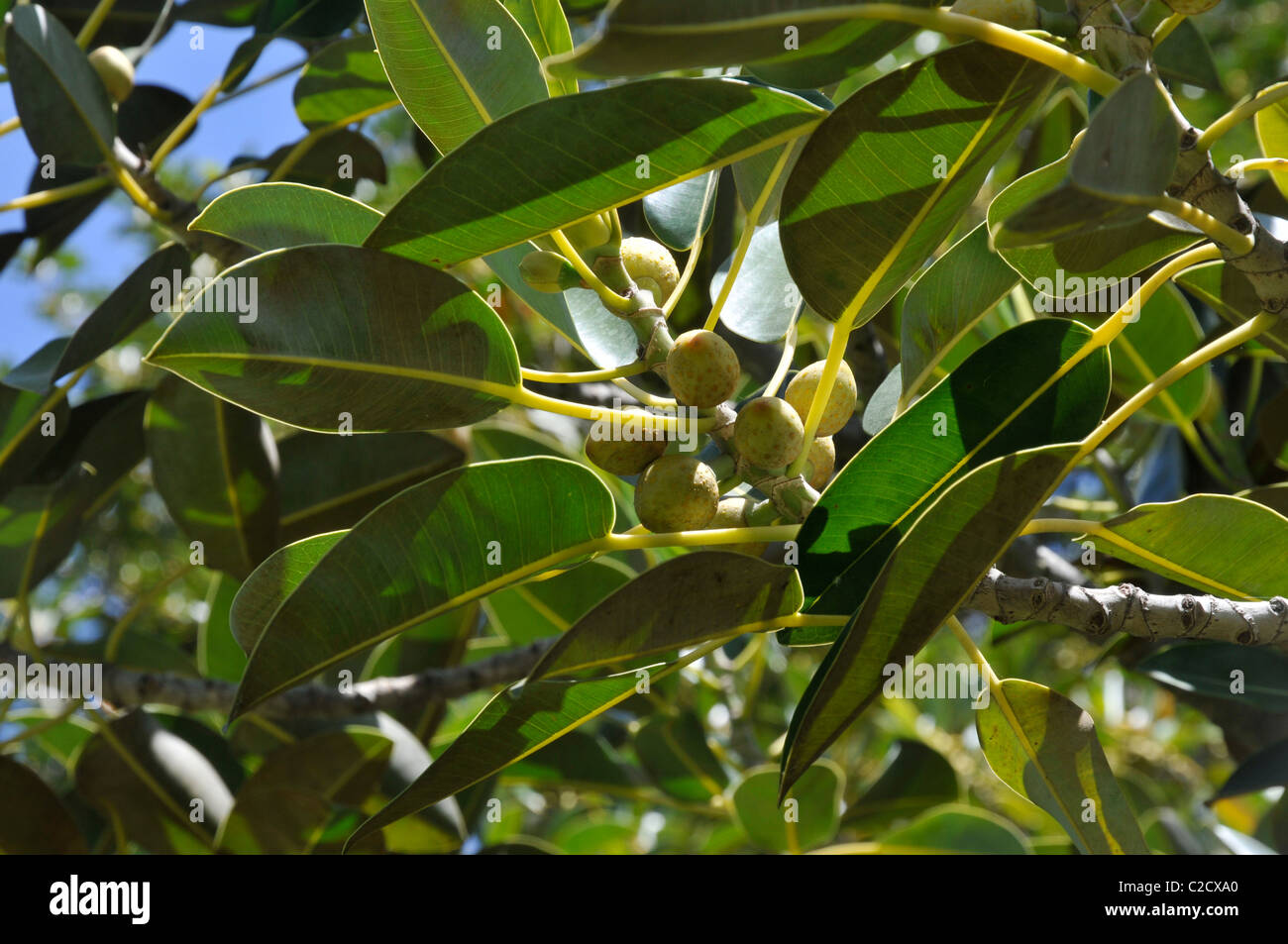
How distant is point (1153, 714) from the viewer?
322 centimetres

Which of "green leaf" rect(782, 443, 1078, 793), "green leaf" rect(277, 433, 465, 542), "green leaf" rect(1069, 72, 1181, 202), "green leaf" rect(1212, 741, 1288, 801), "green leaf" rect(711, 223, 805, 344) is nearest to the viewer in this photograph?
"green leaf" rect(1069, 72, 1181, 202)

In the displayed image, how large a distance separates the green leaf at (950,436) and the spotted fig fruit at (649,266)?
267 mm

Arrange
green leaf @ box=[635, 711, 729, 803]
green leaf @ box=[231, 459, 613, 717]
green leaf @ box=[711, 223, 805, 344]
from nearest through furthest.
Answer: green leaf @ box=[231, 459, 613, 717] < green leaf @ box=[711, 223, 805, 344] < green leaf @ box=[635, 711, 729, 803]

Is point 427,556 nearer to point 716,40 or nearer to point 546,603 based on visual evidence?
point 716,40

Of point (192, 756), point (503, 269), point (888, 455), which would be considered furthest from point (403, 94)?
point (192, 756)

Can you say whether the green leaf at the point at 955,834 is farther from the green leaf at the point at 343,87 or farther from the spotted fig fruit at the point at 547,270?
the green leaf at the point at 343,87

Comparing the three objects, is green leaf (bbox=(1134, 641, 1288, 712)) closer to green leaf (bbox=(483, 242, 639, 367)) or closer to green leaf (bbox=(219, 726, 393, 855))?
green leaf (bbox=(483, 242, 639, 367))

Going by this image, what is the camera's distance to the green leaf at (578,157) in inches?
27.0

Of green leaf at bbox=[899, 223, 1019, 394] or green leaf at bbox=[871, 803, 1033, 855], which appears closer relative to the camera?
green leaf at bbox=[899, 223, 1019, 394]

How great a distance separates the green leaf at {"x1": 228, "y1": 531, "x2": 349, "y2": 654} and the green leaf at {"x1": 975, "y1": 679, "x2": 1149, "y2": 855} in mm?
609

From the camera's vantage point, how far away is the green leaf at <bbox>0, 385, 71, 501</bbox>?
4.89 feet

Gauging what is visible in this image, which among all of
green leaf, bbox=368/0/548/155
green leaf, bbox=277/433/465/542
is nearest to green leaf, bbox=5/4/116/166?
green leaf, bbox=277/433/465/542
